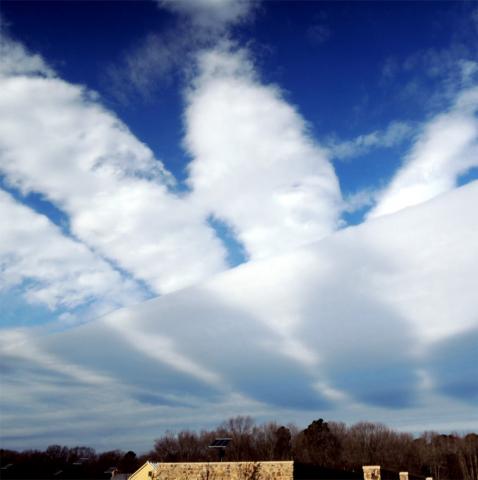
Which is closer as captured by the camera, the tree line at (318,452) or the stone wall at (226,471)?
the stone wall at (226,471)

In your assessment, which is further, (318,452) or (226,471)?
(318,452)

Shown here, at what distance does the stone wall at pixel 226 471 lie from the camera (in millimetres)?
24766

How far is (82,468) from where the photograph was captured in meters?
93.0

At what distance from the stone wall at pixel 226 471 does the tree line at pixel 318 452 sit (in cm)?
5436

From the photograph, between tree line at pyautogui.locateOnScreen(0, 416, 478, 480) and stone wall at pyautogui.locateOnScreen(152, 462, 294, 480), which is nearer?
stone wall at pyautogui.locateOnScreen(152, 462, 294, 480)

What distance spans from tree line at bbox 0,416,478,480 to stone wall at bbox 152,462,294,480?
54364mm

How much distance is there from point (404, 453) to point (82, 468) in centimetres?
6138

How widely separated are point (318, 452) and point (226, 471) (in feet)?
231

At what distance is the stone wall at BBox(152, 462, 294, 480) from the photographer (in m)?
24.8

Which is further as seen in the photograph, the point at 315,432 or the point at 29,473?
the point at 315,432

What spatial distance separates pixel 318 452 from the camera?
A: 89.3 m

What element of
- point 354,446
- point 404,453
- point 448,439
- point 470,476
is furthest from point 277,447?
point 448,439

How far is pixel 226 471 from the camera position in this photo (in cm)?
2616

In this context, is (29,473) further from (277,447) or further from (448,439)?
(448,439)
